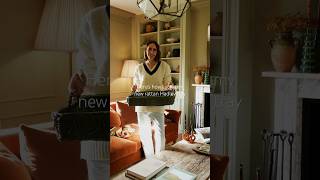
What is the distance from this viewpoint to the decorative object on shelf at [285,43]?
6.40ft

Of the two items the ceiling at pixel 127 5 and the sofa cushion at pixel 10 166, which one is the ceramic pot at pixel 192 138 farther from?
the sofa cushion at pixel 10 166

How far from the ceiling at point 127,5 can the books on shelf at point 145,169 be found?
0.70 meters

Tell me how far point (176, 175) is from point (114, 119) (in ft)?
2.20

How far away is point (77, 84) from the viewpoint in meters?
0.99

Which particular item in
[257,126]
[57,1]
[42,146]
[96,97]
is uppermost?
[57,1]

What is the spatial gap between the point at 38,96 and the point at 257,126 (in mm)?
1887

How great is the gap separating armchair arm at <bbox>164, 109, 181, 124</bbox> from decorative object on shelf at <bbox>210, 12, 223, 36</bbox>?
2.18 feet

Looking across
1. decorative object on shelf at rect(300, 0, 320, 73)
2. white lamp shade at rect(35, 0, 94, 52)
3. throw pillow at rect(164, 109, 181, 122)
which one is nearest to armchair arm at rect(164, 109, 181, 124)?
throw pillow at rect(164, 109, 181, 122)

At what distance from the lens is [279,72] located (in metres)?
2.02

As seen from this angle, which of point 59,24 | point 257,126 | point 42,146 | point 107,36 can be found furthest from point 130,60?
point 257,126

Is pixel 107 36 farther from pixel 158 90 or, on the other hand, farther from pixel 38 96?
pixel 158 90

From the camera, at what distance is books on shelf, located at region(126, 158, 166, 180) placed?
49.7 inches

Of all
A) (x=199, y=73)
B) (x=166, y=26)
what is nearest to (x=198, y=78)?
(x=199, y=73)

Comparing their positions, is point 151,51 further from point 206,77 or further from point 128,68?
point 206,77
